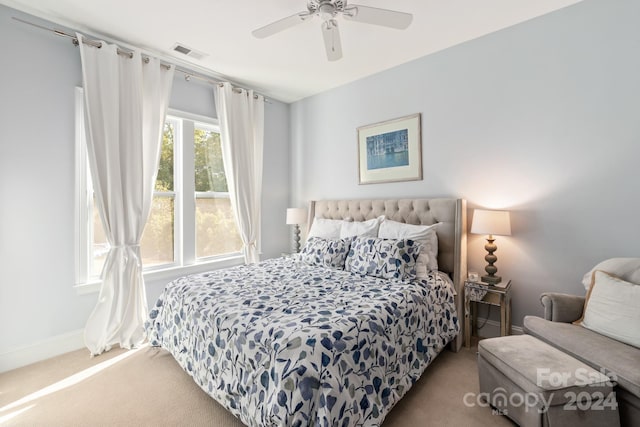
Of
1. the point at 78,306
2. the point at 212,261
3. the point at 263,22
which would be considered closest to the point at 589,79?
the point at 263,22

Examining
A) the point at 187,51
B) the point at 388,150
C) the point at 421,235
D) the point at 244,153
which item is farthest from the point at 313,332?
the point at 187,51

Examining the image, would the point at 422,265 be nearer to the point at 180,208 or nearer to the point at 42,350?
the point at 180,208

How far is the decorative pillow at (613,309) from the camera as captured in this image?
1597 millimetres

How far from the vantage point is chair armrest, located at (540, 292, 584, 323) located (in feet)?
6.37

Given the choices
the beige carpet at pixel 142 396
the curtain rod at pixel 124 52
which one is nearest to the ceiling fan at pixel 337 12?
the curtain rod at pixel 124 52

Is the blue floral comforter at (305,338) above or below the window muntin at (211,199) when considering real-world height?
below

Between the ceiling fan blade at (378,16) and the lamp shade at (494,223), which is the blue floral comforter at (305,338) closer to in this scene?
the lamp shade at (494,223)

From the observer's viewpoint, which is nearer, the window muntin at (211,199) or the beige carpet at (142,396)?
the beige carpet at (142,396)

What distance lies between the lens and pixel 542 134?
2.44m

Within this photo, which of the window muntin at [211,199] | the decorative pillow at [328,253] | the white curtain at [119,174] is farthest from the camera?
the window muntin at [211,199]

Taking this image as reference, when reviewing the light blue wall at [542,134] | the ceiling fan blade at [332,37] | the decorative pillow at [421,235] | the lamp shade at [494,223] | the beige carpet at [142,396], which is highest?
the ceiling fan blade at [332,37]

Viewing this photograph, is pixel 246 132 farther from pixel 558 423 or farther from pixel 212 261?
pixel 558 423

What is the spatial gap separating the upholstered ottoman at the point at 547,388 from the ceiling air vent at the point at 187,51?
3.60m

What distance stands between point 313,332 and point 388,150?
8.23ft
